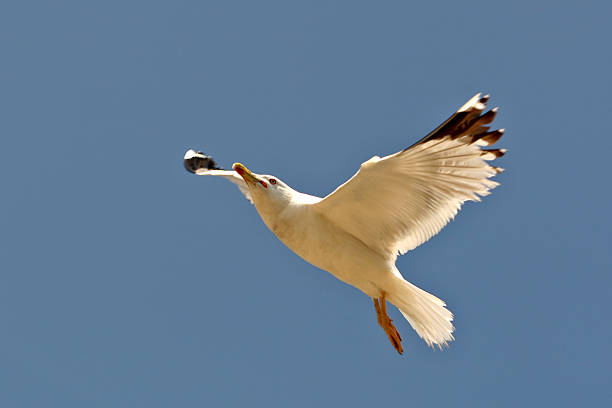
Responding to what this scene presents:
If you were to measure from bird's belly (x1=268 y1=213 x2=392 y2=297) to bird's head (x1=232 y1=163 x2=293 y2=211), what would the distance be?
182mm

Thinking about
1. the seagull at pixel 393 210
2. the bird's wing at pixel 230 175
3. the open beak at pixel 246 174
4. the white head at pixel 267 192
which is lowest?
the seagull at pixel 393 210

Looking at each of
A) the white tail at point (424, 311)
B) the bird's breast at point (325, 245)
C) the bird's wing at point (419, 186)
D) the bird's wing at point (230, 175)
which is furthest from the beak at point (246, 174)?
the white tail at point (424, 311)

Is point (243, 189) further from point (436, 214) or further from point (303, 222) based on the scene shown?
point (436, 214)

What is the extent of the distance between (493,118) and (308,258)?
2.02 meters

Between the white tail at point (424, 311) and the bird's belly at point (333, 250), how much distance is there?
0.71 ft

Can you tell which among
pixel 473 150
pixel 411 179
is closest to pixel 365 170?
pixel 411 179

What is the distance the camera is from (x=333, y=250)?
7090mm

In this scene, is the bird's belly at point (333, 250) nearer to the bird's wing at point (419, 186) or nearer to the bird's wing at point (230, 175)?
the bird's wing at point (419, 186)

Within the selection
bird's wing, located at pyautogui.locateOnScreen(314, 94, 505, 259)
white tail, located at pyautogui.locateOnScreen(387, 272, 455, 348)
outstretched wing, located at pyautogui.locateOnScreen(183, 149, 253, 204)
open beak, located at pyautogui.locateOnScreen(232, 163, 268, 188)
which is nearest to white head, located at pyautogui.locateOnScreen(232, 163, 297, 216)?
open beak, located at pyautogui.locateOnScreen(232, 163, 268, 188)

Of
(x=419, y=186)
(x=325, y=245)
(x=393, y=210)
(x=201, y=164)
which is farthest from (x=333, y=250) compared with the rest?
(x=201, y=164)

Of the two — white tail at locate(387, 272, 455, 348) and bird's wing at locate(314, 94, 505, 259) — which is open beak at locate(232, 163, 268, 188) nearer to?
bird's wing at locate(314, 94, 505, 259)

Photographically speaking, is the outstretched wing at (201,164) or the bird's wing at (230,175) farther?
the outstretched wing at (201,164)

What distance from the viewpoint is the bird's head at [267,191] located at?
7117mm

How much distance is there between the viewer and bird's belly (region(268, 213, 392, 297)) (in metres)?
7.02
